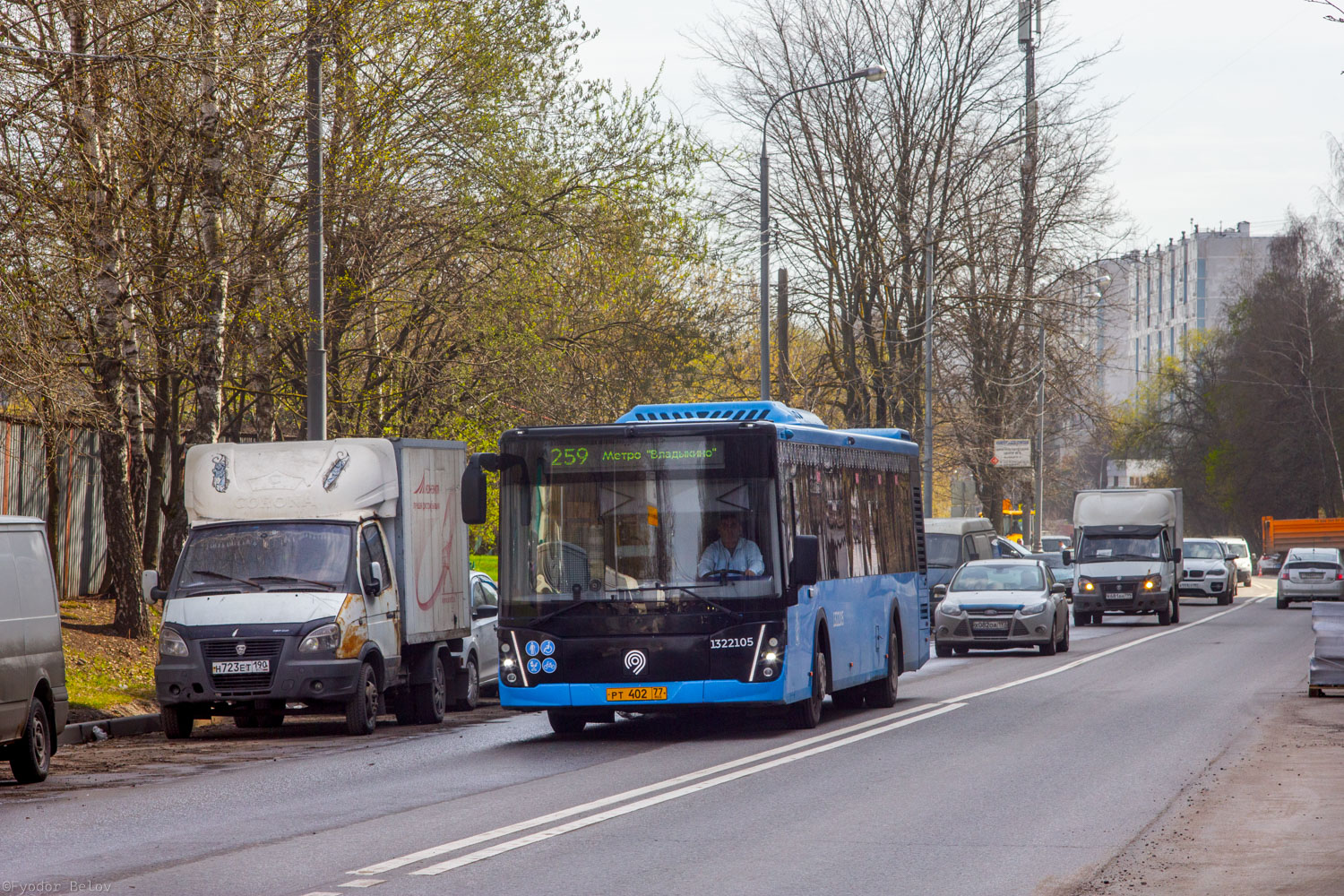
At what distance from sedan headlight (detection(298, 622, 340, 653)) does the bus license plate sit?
106 inches

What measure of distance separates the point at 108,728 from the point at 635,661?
555 cm

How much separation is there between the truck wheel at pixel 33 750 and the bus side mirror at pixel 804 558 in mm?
6073

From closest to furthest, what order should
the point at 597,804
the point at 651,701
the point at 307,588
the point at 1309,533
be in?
the point at 597,804 < the point at 651,701 < the point at 307,588 < the point at 1309,533

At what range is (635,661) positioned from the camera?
1433cm

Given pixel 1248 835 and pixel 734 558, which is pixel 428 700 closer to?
pixel 734 558

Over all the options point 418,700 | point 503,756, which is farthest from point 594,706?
point 418,700

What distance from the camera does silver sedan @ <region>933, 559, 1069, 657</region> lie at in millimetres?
27484

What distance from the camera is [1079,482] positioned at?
400 ft

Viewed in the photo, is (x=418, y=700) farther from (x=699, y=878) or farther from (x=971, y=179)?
(x=971, y=179)

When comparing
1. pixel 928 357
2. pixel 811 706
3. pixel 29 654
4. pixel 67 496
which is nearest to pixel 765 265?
pixel 928 357

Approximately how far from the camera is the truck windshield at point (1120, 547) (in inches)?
1510

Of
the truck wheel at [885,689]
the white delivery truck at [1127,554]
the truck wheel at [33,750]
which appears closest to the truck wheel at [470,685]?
the truck wheel at [885,689]

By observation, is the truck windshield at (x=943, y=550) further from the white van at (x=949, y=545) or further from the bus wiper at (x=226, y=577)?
the bus wiper at (x=226, y=577)

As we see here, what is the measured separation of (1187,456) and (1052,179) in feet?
191
